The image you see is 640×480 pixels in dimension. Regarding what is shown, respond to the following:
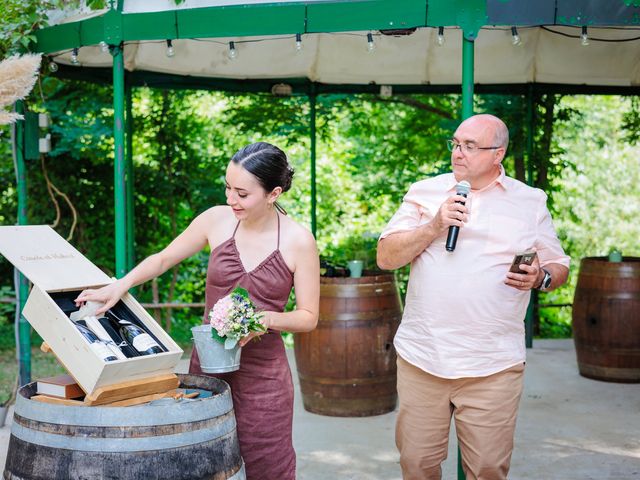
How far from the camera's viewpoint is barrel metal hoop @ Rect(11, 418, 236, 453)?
2316 mm

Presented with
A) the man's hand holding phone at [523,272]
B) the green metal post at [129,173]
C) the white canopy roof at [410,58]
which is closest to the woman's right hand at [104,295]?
the man's hand holding phone at [523,272]

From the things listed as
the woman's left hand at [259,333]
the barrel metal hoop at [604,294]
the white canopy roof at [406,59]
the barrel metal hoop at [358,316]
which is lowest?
the barrel metal hoop at [604,294]

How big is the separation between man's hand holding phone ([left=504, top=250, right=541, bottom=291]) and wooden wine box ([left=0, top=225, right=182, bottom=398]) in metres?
1.13

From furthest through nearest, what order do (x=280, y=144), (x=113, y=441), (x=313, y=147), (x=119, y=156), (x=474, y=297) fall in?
(x=280, y=144) → (x=313, y=147) → (x=119, y=156) → (x=474, y=297) → (x=113, y=441)

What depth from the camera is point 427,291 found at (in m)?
3.10

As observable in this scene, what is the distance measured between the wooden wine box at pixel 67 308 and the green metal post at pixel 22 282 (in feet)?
9.43

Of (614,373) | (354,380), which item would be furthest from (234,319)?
(614,373)

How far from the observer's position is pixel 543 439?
5.03m

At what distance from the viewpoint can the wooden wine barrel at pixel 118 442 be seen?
2.32m

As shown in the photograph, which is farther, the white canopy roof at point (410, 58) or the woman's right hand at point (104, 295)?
the white canopy roof at point (410, 58)

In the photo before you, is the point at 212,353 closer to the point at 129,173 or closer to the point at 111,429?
the point at 111,429

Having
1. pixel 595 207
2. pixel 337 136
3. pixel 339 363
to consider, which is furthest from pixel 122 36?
pixel 595 207

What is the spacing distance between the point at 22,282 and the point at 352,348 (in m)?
2.22

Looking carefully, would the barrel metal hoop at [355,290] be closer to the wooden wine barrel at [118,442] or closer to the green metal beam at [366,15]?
the green metal beam at [366,15]
